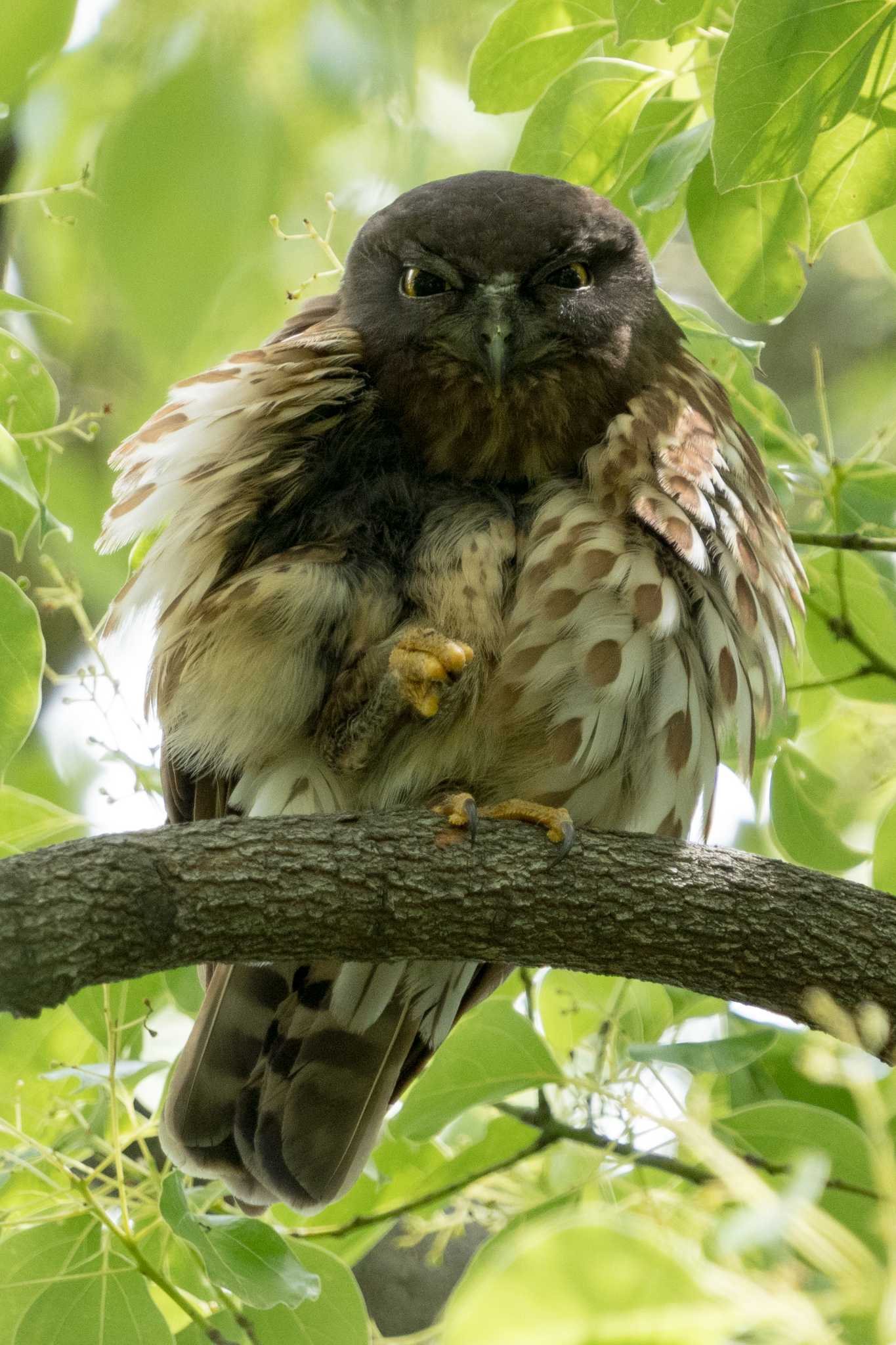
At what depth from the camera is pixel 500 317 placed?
3.28 meters

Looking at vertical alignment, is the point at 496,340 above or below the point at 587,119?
below

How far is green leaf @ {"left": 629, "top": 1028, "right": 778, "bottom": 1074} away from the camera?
A: 2717 mm

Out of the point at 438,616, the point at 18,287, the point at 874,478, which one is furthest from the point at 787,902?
the point at 18,287

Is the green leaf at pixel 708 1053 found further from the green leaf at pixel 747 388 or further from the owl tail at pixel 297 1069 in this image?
the green leaf at pixel 747 388

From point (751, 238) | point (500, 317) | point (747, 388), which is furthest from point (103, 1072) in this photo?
point (751, 238)

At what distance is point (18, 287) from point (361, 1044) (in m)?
2.15

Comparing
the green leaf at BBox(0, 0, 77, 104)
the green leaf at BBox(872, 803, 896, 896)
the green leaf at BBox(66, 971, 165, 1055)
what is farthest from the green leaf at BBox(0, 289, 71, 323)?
the green leaf at BBox(872, 803, 896, 896)

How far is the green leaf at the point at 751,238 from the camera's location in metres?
3.24

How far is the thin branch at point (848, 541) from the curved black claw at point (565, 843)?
1170 mm

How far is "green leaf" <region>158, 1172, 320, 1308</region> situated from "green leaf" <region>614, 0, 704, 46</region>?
231 cm

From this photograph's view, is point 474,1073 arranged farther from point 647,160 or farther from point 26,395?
point 647,160

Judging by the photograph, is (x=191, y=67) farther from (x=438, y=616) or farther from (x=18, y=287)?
(x=18, y=287)

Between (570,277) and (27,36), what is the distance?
5.51ft

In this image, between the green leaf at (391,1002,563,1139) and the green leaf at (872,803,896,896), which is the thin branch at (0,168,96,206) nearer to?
the green leaf at (391,1002,563,1139)
